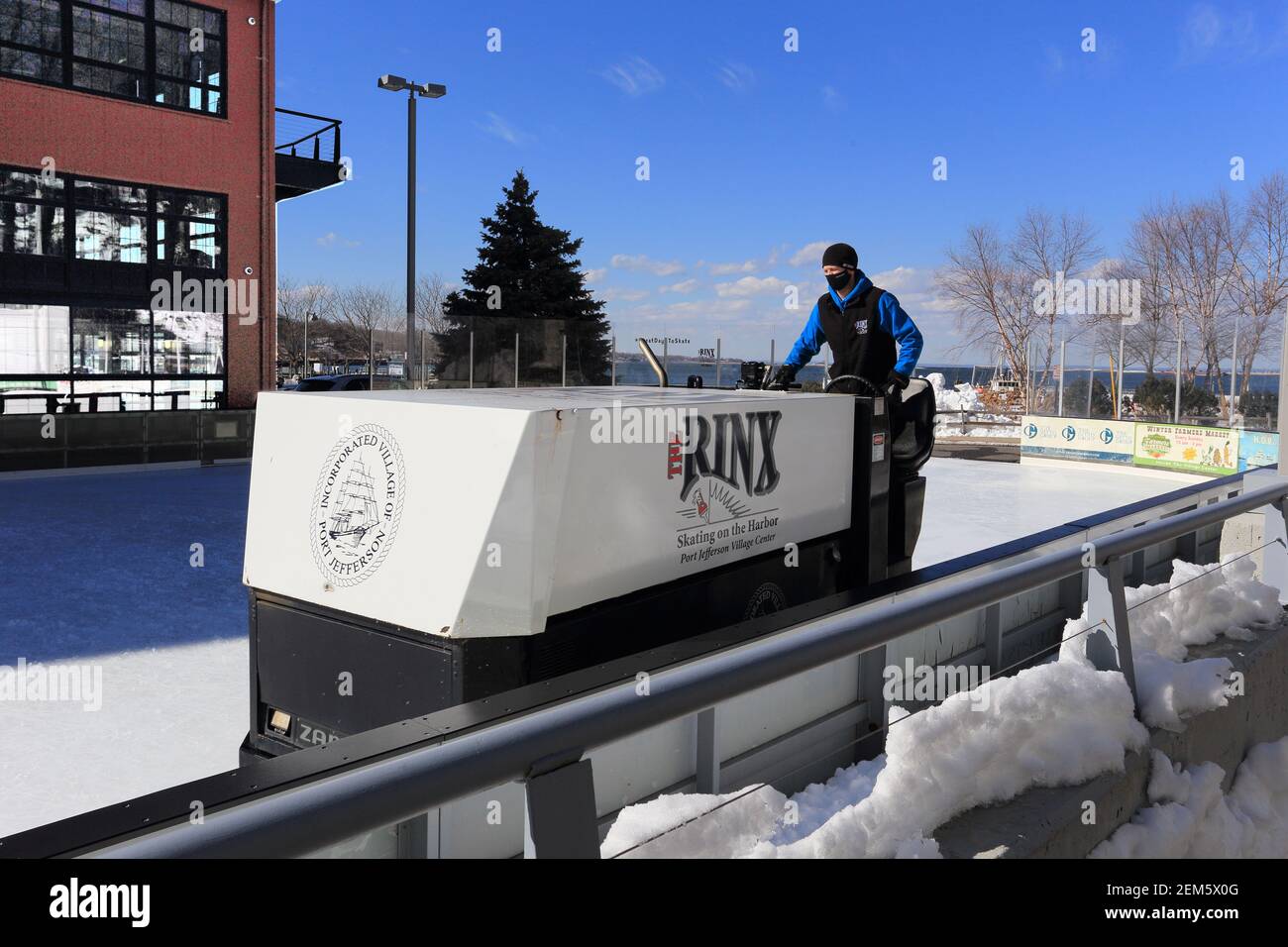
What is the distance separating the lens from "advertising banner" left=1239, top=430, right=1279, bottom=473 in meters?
21.2

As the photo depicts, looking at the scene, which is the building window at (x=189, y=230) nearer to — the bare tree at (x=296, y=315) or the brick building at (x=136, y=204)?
the brick building at (x=136, y=204)

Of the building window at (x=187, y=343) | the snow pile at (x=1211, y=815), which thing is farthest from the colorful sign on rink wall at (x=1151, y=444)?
the building window at (x=187, y=343)

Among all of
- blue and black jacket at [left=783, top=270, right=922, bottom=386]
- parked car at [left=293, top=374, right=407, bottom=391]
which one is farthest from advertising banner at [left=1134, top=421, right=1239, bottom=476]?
blue and black jacket at [left=783, top=270, right=922, bottom=386]

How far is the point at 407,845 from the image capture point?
6.98 feet

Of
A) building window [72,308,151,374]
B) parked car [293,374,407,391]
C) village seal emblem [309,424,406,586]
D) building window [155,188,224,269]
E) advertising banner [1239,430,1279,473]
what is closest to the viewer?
village seal emblem [309,424,406,586]

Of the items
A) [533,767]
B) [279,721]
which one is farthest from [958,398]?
[533,767]

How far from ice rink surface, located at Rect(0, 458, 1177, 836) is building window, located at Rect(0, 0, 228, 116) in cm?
819

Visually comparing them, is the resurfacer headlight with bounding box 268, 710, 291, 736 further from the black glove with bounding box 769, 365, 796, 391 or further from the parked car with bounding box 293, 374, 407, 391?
the parked car with bounding box 293, 374, 407, 391

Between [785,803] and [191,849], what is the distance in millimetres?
1543

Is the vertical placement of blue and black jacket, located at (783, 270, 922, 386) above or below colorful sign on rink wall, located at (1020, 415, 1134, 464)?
above

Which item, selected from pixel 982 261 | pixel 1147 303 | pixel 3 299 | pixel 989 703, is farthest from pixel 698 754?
pixel 982 261

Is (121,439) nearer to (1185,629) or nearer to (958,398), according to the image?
(1185,629)

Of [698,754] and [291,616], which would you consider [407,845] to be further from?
[291,616]

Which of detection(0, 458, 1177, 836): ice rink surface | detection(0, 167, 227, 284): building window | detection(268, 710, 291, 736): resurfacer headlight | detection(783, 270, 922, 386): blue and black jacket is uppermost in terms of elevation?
detection(0, 167, 227, 284): building window
